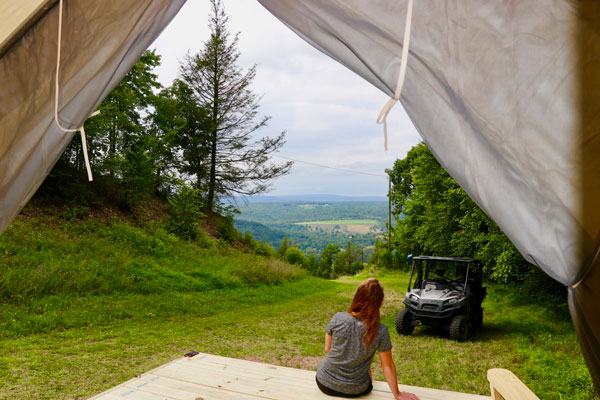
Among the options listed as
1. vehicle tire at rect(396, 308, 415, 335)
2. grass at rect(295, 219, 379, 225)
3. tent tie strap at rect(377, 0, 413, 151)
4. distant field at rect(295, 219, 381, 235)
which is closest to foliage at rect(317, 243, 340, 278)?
vehicle tire at rect(396, 308, 415, 335)

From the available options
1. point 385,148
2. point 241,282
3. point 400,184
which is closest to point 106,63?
point 385,148

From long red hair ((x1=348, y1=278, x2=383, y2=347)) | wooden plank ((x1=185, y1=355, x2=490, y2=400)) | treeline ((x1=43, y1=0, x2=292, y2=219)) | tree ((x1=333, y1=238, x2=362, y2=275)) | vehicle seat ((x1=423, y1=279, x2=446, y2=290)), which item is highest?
treeline ((x1=43, y1=0, x2=292, y2=219))

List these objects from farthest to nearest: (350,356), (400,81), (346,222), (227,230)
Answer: (346,222)
(227,230)
(350,356)
(400,81)

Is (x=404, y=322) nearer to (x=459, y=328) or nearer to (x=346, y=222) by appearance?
(x=459, y=328)

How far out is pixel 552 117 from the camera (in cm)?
116

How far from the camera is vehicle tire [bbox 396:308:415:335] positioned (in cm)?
827

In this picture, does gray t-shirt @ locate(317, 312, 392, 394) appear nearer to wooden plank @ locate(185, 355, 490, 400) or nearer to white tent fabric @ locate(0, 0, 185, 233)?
wooden plank @ locate(185, 355, 490, 400)

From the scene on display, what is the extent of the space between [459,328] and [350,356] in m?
5.30

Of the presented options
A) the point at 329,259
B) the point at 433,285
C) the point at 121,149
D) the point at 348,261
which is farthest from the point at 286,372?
the point at 348,261

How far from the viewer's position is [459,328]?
25.1 feet

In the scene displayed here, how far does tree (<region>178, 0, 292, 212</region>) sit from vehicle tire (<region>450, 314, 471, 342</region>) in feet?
49.6

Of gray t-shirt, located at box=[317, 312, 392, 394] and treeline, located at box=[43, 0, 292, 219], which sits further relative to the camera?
treeline, located at box=[43, 0, 292, 219]

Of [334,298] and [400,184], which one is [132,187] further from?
[400,184]

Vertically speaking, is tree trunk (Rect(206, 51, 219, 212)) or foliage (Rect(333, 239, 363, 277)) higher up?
tree trunk (Rect(206, 51, 219, 212))
